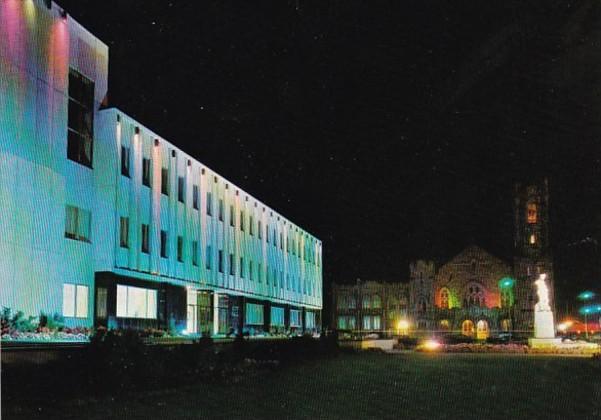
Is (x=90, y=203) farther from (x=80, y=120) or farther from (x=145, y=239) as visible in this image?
(x=145, y=239)

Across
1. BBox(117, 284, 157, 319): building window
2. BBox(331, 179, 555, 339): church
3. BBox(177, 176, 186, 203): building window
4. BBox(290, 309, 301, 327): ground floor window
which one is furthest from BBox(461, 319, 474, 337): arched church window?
BBox(117, 284, 157, 319): building window

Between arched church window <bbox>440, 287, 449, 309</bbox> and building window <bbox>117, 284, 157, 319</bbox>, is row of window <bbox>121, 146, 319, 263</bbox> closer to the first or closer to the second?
building window <bbox>117, 284, 157, 319</bbox>

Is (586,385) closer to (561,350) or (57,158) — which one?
(57,158)

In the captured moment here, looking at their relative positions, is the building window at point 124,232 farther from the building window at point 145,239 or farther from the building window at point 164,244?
the building window at point 164,244

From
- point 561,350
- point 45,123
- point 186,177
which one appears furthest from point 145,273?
point 561,350

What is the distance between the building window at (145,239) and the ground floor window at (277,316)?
27.0 m

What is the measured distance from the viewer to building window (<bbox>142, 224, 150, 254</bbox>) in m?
35.7

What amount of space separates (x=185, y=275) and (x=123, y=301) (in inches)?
293

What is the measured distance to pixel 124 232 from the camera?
110 ft

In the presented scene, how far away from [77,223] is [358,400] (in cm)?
1747

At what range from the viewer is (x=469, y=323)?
102875 mm

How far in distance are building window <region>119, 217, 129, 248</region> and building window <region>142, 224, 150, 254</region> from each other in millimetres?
1967

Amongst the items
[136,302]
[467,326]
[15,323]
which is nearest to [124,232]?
Answer: [136,302]

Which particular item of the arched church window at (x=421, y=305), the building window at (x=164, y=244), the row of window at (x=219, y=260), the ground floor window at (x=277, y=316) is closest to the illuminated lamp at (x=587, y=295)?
the arched church window at (x=421, y=305)
